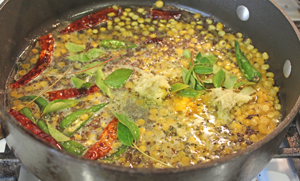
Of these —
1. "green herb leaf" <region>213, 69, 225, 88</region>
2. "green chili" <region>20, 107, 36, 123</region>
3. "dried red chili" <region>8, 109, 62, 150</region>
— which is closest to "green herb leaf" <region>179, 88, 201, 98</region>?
"green herb leaf" <region>213, 69, 225, 88</region>

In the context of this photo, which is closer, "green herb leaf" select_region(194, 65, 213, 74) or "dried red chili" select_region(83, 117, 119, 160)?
"dried red chili" select_region(83, 117, 119, 160)

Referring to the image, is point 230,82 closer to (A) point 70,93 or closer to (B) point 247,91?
(B) point 247,91

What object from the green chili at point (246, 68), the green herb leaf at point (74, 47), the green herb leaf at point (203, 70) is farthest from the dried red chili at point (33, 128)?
the green chili at point (246, 68)

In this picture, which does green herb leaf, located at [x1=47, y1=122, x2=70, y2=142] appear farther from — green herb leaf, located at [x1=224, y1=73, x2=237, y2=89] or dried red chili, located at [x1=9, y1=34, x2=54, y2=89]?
green herb leaf, located at [x1=224, y1=73, x2=237, y2=89]

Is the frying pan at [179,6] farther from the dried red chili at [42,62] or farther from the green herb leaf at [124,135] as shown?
the green herb leaf at [124,135]

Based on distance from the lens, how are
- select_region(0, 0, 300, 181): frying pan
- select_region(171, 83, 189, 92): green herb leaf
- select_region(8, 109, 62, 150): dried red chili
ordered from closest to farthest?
select_region(0, 0, 300, 181): frying pan < select_region(8, 109, 62, 150): dried red chili < select_region(171, 83, 189, 92): green herb leaf

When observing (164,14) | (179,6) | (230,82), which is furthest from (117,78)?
(179,6)
